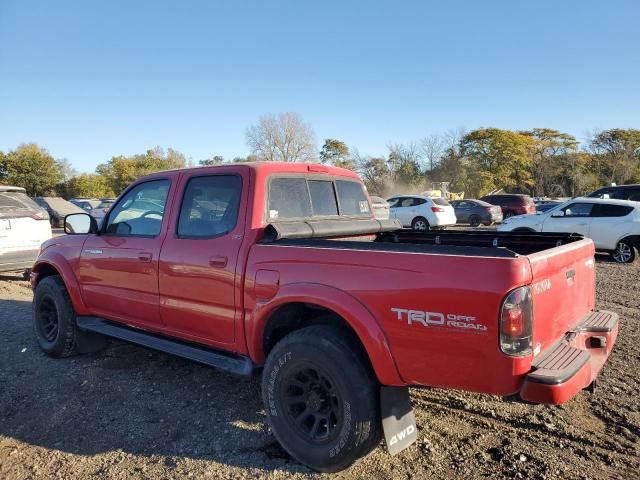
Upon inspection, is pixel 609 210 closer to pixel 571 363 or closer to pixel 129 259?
pixel 571 363

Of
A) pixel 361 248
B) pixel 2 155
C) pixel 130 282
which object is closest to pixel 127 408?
pixel 130 282

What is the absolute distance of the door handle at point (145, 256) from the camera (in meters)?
4.02

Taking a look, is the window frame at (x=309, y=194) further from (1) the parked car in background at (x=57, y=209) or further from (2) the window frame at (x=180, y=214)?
(1) the parked car in background at (x=57, y=209)

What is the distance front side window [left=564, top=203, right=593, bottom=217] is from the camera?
11.8m

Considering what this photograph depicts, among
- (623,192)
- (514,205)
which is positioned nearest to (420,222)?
(623,192)

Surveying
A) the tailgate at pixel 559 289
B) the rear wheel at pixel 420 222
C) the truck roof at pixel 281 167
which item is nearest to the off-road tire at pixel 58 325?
the truck roof at pixel 281 167

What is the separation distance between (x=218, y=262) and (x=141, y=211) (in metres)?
1.37

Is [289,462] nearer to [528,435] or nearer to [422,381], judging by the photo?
[422,381]

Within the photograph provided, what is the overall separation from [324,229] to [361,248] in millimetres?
991

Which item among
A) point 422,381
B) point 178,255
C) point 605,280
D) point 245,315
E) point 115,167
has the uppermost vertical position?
point 115,167

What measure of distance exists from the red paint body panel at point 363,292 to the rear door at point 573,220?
9.33 meters

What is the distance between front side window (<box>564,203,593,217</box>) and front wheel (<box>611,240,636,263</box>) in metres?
1.06

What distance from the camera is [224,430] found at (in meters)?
3.50

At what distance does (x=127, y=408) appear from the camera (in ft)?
12.7
